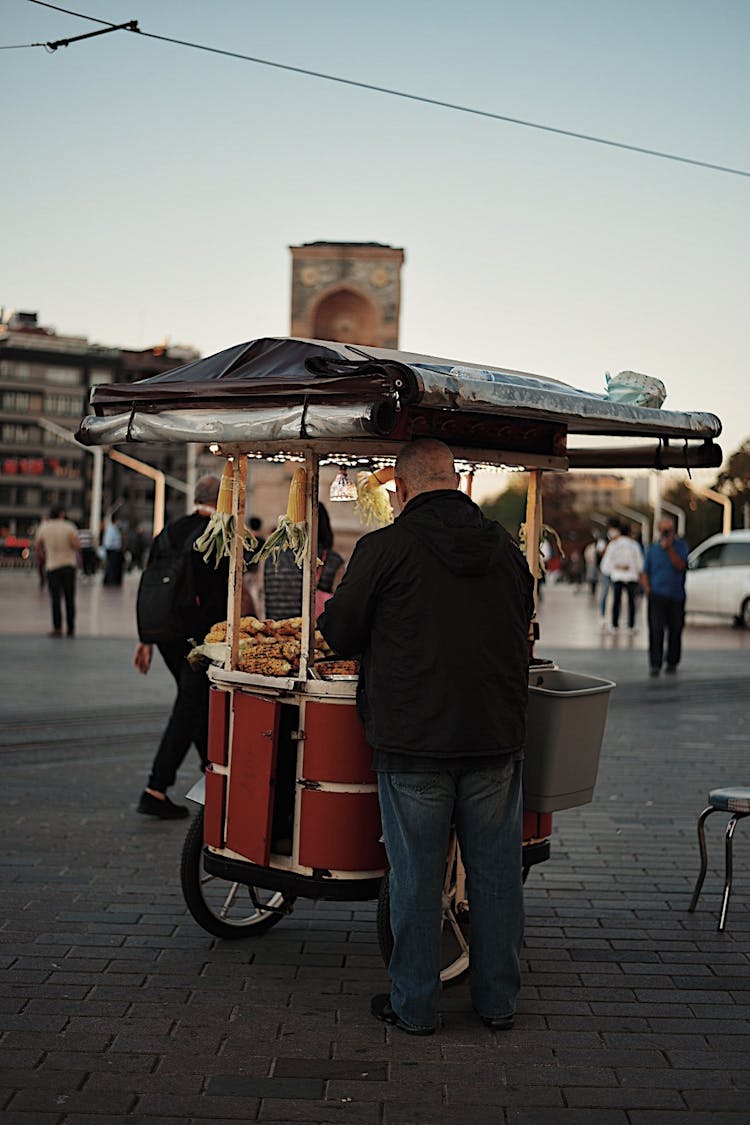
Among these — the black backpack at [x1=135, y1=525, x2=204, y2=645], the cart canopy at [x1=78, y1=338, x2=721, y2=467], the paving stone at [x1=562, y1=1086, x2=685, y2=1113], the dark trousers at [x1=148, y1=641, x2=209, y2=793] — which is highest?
the cart canopy at [x1=78, y1=338, x2=721, y2=467]

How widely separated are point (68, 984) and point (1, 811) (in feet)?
11.0

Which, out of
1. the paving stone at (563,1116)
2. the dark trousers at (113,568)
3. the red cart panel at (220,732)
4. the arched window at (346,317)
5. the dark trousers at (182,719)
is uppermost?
the arched window at (346,317)

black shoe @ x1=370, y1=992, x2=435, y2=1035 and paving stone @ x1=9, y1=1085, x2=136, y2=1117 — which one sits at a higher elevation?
paving stone @ x1=9, y1=1085, x2=136, y2=1117

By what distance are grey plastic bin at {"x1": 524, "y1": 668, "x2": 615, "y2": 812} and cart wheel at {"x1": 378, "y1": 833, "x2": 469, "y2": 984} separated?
399mm

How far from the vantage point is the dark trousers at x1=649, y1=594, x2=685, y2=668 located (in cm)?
1798

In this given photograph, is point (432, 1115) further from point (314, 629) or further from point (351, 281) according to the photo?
point (351, 281)

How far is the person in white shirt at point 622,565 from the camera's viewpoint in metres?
26.4

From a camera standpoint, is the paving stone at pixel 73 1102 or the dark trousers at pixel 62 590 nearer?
the paving stone at pixel 73 1102

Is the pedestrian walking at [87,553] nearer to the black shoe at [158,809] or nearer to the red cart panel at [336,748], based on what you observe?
the black shoe at [158,809]

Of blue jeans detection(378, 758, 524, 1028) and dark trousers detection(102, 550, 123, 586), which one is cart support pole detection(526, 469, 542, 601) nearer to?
blue jeans detection(378, 758, 524, 1028)

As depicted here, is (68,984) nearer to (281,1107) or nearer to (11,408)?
(281,1107)

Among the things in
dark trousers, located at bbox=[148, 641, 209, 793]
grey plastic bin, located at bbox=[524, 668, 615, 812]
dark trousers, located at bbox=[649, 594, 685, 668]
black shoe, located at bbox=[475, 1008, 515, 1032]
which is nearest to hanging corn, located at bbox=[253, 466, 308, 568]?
grey plastic bin, located at bbox=[524, 668, 615, 812]

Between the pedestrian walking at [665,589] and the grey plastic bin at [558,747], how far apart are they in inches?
479

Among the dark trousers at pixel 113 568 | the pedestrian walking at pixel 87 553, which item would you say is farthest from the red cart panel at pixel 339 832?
the pedestrian walking at pixel 87 553
